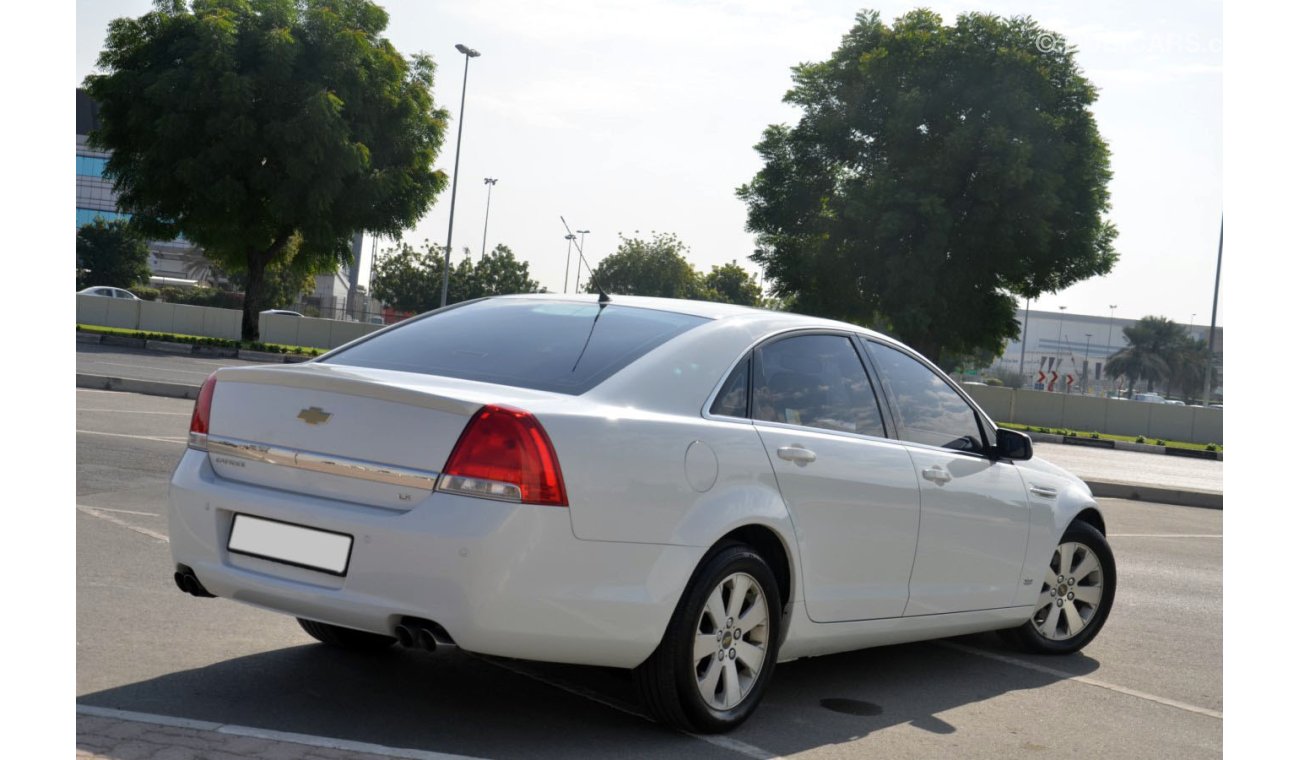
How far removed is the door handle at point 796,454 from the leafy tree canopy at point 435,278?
7948cm

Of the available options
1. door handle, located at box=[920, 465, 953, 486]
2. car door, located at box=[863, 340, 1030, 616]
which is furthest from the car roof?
door handle, located at box=[920, 465, 953, 486]

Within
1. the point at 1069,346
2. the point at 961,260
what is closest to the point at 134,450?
the point at 961,260

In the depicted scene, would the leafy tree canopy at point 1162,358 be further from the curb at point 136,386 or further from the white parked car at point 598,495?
the white parked car at point 598,495

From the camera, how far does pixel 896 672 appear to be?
6.03m

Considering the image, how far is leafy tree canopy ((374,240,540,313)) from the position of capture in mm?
84562

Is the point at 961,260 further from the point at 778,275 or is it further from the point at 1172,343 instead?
the point at 1172,343

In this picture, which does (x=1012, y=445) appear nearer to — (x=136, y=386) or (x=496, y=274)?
(x=136, y=386)

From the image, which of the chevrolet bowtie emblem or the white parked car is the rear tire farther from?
the chevrolet bowtie emblem

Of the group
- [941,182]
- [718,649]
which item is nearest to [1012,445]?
[718,649]

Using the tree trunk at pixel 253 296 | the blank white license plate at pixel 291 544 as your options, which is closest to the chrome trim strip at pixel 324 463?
the blank white license plate at pixel 291 544

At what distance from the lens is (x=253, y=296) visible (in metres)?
40.9

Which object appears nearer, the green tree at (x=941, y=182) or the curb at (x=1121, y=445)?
the curb at (x=1121, y=445)

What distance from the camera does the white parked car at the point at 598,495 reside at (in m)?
4.11

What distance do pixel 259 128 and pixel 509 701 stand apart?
1401 inches
